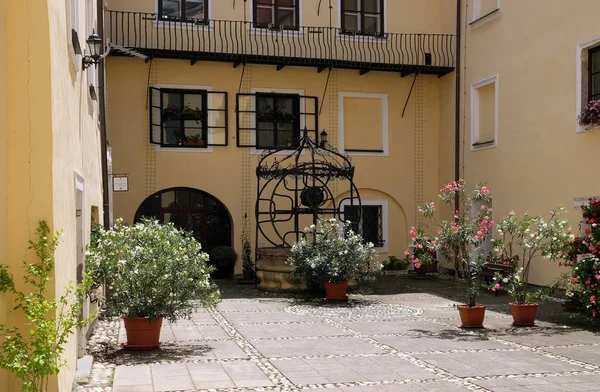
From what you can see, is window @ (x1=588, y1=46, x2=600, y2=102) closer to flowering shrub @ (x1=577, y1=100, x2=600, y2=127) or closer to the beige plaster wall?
flowering shrub @ (x1=577, y1=100, x2=600, y2=127)

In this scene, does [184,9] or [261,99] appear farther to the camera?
[261,99]

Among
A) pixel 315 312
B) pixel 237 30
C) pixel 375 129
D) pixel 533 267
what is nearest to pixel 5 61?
pixel 315 312

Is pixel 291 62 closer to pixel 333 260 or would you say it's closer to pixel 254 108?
pixel 254 108

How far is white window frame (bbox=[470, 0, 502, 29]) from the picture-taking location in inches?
650

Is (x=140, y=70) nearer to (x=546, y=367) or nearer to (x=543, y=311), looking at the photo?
(x=543, y=311)

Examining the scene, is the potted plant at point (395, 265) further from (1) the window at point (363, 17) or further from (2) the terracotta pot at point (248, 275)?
(1) the window at point (363, 17)

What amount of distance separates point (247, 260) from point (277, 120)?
12.4 feet

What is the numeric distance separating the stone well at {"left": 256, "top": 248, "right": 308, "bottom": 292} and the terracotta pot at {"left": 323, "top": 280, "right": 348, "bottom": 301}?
969 mm

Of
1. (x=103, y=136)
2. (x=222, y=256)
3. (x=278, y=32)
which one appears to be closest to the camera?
(x=103, y=136)

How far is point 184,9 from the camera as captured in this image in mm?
17797

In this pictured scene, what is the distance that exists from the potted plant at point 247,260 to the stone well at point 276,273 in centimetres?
176

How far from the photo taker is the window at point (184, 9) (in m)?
17.6

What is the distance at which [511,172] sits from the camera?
15945 millimetres

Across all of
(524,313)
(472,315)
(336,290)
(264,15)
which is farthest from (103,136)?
(524,313)
